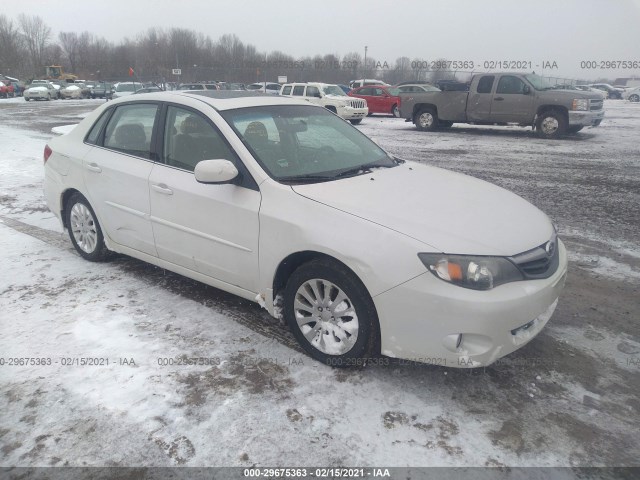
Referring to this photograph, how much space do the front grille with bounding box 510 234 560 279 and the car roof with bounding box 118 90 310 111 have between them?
7.71ft

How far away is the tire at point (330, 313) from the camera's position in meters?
2.82

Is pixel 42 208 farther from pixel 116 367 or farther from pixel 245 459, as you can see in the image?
pixel 245 459

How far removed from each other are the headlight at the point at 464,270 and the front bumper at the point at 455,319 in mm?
33

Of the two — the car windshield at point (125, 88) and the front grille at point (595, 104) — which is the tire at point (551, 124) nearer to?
the front grille at point (595, 104)

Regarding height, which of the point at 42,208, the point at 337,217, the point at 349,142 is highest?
the point at 349,142

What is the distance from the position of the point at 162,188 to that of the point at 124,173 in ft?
1.81

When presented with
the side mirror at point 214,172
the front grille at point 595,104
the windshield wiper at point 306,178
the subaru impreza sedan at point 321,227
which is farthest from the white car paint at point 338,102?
the side mirror at point 214,172

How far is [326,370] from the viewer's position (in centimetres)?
305

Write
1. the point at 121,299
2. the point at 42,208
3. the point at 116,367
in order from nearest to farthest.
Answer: the point at 116,367, the point at 121,299, the point at 42,208

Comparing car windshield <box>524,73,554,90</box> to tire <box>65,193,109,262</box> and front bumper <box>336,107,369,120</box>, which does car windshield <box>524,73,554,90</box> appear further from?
tire <box>65,193,109,262</box>

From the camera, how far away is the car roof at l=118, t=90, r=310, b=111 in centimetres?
376

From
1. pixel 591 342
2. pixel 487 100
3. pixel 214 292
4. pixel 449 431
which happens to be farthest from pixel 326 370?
pixel 487 100

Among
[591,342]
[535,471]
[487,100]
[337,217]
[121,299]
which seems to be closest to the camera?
[535,471]

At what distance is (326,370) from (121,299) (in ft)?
6.49
